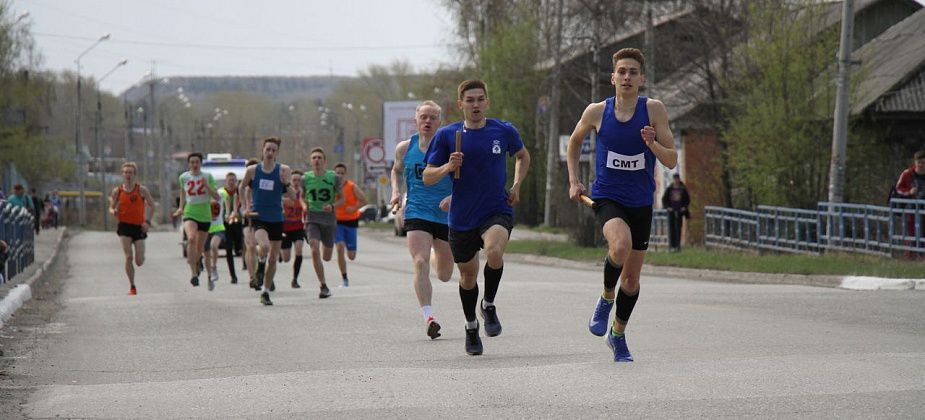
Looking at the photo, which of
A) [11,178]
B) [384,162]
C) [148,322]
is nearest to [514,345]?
[148,322]

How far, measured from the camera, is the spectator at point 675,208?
29562 millimetres

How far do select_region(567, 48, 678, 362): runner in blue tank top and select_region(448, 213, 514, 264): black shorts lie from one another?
887 millimetres

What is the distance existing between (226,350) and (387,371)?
2577mm

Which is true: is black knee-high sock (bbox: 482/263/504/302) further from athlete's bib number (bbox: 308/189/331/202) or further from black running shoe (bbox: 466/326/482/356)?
athlete's bib number (bbox: 308/189/331/202)

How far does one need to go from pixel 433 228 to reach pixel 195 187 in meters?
9.18

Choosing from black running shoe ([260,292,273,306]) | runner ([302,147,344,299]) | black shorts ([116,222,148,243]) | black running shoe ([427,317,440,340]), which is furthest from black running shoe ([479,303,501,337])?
black shorts ([116,222,148,243])

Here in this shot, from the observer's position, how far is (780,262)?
2297cm

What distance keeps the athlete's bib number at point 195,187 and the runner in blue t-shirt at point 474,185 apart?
10216 millimetres

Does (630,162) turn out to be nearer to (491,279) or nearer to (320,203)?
(491,279)

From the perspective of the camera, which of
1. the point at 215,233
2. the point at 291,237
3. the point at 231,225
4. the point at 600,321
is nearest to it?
the point at 600,321

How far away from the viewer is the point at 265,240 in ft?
56.2

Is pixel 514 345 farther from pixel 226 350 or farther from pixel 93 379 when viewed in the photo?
pixel 93 379

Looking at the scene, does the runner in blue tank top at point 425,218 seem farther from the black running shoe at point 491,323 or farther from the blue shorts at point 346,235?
the blue shorts at point 346,235

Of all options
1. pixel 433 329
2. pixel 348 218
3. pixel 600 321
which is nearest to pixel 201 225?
pixel 348 218
